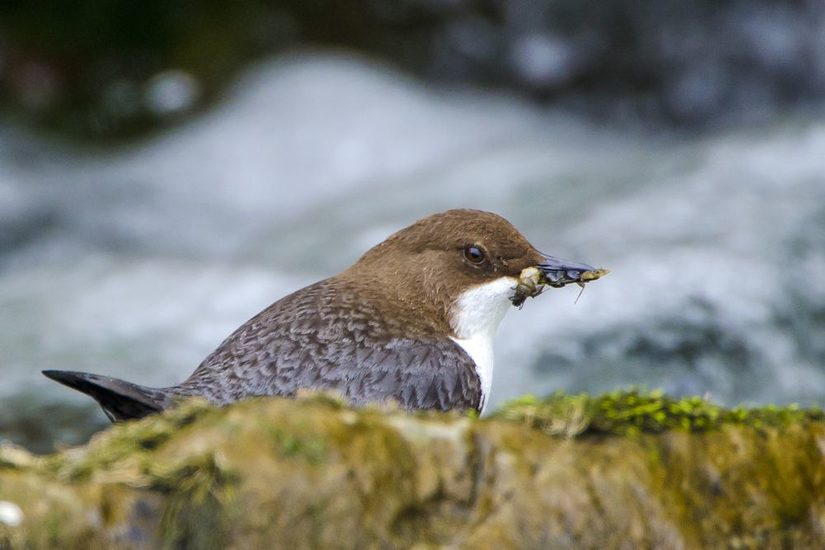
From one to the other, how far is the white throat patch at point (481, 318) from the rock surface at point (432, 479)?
1353 millimetres

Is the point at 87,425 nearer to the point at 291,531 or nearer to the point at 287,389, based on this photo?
the point at 287,389

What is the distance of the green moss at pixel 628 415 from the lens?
2451mm

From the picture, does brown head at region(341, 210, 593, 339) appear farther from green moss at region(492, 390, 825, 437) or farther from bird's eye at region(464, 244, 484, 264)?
green moss at region(492, 390, 825, 437)

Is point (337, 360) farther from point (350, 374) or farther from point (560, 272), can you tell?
point (560, 272)

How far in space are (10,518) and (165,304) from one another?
6.23m

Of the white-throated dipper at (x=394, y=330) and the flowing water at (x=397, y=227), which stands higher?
the flowing water at (x=397, y=227)

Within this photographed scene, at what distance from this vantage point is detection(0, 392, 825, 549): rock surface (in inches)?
81.0

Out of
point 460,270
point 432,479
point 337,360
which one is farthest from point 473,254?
point 432,479

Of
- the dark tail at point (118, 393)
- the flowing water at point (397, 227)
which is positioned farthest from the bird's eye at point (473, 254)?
the flowing water at point (397, 227)

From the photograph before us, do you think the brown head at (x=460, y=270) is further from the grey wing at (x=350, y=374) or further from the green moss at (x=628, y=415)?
the green moss at (x=628, y=415)

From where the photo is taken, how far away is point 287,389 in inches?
133

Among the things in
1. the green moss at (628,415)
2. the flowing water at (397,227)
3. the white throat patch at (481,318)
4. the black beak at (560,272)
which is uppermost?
the flowing water at (397,227)

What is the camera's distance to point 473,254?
4.12m

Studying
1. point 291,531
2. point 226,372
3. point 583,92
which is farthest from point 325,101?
point 291,531
